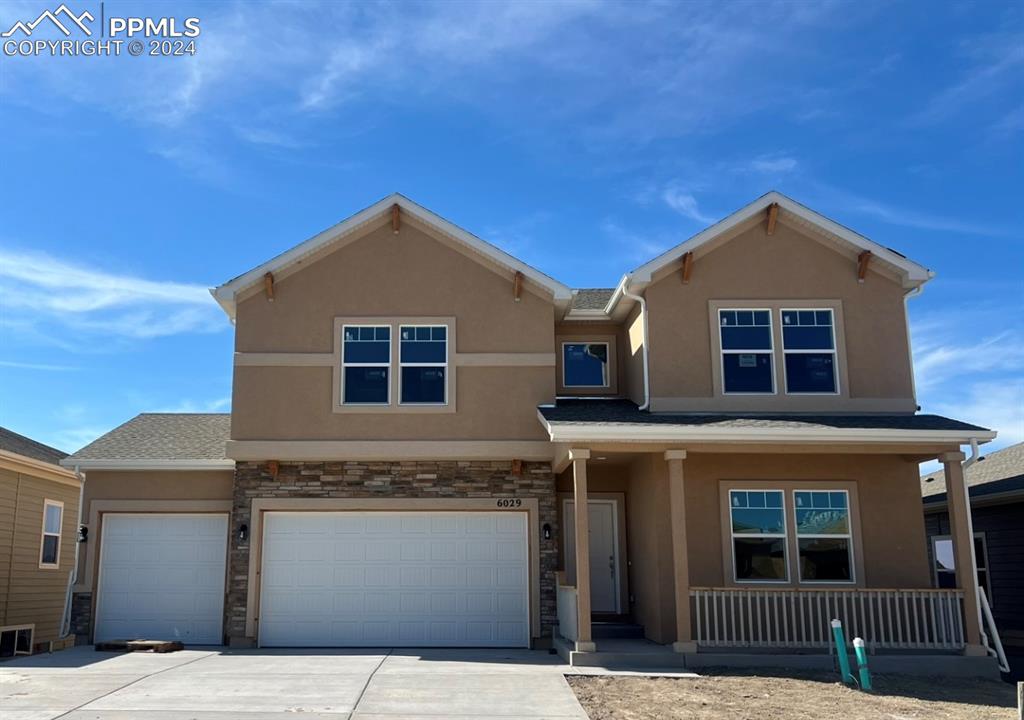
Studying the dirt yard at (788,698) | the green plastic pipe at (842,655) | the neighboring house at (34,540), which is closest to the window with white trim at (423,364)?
the dirt yard at (788,698)

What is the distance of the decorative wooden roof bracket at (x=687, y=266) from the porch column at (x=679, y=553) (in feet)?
11.2

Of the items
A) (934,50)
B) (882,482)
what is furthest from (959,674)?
(934,50)

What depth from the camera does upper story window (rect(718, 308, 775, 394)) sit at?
15180mm

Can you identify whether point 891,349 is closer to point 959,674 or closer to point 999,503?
point 999,503

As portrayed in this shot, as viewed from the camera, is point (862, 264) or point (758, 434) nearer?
point (758, 434)

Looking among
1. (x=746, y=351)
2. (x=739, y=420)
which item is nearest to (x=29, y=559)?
(x=739, y=420)

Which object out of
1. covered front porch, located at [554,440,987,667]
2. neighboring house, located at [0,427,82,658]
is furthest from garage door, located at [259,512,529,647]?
neighboring house, located at [0,427,82,658]

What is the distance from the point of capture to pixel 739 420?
13.8m

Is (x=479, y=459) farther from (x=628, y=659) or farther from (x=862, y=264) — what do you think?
(x=862, y=264)

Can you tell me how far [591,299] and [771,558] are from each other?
20.2 ft

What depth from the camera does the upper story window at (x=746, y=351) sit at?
15180 mm

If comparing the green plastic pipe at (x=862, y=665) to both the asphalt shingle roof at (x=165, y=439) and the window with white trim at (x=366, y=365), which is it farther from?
the asphalt shingle roof at (x=165, y=439)

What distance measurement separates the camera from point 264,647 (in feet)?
49.3

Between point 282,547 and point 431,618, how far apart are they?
2.75 metres
